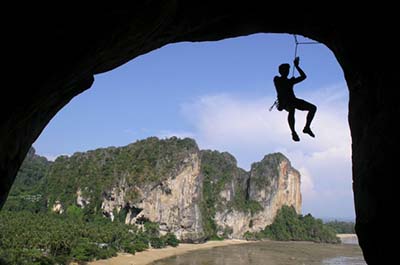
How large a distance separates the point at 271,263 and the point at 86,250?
2391 centimetres

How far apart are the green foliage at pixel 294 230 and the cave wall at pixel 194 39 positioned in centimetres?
9014

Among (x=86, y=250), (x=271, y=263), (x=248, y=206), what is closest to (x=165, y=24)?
(x=86, y=250)

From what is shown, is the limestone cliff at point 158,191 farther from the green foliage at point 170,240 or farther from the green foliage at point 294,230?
the green foliage at point 170,240

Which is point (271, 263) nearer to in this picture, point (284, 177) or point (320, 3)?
point (320, 3)

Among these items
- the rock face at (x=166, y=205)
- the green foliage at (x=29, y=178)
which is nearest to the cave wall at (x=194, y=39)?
the rock face at (x=166, y=205)

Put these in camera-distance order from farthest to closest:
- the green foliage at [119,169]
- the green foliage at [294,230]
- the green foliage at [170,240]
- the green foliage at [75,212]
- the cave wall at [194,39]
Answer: the green foliage at [294,230] → the green foliage at [119,169] → the green foliage at [75,212] → the green foliage at [170,240] → the cave wall at [194,39]

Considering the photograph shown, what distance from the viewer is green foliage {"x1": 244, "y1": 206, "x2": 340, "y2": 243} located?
96.0 metres

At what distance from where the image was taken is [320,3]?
268 inches

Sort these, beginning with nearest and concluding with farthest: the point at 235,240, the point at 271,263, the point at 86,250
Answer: the point at 86,250
the point at 271,263
the point at 235,240

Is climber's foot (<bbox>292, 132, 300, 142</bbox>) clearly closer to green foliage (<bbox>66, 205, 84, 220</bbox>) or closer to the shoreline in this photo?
the shoreline

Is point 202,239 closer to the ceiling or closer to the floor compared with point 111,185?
closer to the floor

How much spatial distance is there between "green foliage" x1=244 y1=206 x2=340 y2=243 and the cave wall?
9014 centimetres

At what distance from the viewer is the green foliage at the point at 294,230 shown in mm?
96000

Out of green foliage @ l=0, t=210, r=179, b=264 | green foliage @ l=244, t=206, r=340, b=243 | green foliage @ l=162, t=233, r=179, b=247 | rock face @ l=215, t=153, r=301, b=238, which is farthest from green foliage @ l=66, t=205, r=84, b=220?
green foliage @ l=244, t=206, r=340, b=243
